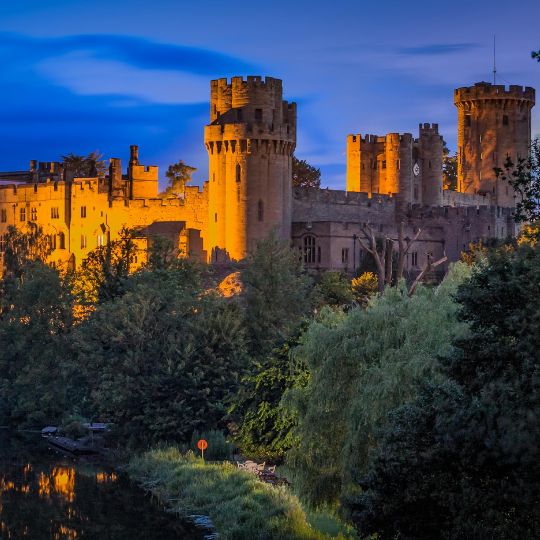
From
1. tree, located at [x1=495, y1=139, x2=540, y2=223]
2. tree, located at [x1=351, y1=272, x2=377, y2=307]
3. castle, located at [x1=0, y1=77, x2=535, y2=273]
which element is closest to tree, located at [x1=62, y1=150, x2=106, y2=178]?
castle, located at [x1=0, y1=77, x2=535, y2=273]

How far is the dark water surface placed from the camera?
33.1m

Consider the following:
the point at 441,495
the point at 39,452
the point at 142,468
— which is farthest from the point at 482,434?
the point at 39,452

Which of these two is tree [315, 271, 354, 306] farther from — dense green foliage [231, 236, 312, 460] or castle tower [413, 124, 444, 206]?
castle tower [413, 124, 444, 206]

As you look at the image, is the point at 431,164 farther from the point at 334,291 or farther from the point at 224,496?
the point at 224,496

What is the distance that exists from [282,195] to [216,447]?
28.4m

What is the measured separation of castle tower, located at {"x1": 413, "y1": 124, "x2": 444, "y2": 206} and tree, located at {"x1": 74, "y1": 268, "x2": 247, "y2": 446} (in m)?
40.1

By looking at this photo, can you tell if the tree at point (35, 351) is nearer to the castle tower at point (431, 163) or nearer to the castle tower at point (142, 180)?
the castle tower at point (142, 180)

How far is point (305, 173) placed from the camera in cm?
9275

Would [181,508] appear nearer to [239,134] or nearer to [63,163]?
[239,134]

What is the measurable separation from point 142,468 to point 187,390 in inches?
123

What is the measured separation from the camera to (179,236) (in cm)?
7162

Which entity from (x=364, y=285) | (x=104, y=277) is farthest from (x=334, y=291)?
(x=104, y=277)

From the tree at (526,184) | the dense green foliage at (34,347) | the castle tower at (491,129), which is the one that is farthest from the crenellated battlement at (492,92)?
the tree at (526,184)

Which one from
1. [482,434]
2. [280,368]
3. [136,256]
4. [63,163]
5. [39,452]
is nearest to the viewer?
[482,434]
